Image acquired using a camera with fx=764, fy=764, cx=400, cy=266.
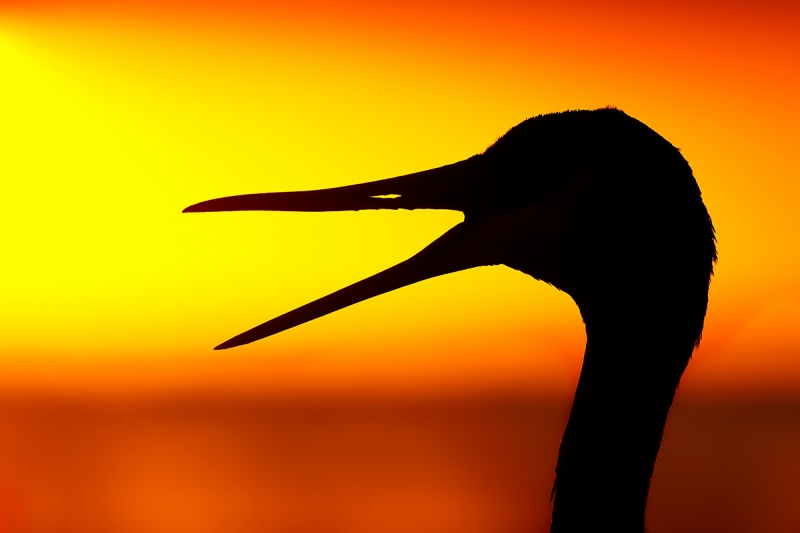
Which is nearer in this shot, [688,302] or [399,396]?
[688,302]

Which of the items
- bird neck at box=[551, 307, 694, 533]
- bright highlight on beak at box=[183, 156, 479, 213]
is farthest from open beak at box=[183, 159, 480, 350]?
bird neck at box=[551, 307, 694, 533]

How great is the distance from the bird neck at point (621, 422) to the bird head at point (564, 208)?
4cm

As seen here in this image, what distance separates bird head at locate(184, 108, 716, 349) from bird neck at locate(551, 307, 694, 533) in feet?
0.13

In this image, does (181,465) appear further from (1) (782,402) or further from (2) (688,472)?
(1) (782,402)

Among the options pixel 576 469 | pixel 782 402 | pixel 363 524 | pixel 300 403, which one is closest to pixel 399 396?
pixel 300 403

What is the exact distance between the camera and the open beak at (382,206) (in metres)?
0.89

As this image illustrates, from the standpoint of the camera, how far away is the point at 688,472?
230 cm

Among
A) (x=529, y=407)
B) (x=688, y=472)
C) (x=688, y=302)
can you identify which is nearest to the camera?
(x=688, y=302)

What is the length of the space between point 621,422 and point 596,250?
0.20 metres

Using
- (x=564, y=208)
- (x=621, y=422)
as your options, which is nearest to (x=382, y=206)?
(x=564, y=208)

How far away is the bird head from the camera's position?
0.85m

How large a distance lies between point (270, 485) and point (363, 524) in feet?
1.02

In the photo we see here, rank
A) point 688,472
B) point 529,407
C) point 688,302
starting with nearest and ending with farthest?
point 688,302, point 529,407, point 688,472

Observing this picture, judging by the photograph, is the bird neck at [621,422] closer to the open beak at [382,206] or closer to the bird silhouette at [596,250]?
the bird silhouette at [596,250]
